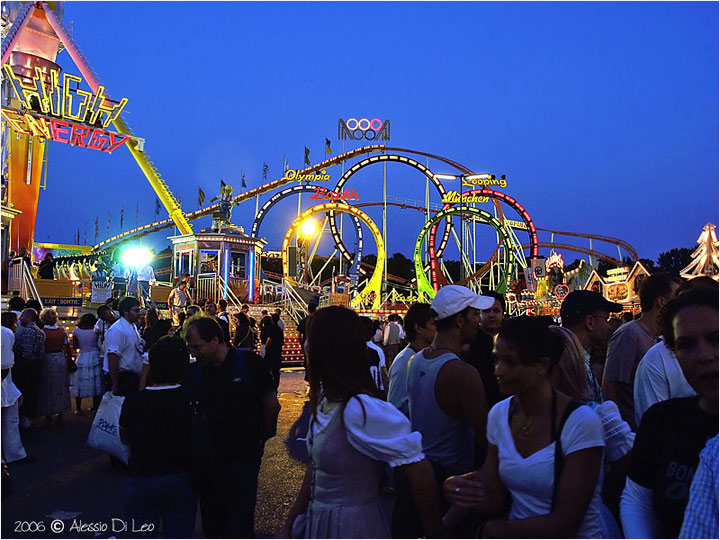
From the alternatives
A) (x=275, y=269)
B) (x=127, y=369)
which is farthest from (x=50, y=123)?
(x=275, y=269)

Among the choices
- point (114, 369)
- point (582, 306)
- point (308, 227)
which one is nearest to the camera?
point (582, 306)

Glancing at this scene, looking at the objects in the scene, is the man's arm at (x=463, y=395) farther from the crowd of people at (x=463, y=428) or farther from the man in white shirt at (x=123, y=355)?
the man in white shirt at (x=123, y=355)

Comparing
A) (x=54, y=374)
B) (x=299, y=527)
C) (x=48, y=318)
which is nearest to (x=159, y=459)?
(x=299, y=527)

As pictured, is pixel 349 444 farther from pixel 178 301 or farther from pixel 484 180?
pixel 484 180

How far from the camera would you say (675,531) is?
1.71 meters

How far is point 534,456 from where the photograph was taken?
192 cm

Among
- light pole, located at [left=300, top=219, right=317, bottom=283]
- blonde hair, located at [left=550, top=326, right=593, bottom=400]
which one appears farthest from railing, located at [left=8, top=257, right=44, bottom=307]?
light pole, located at [left=300, top=219, right=317, bottom=283]

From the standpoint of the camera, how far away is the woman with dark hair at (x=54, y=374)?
25.8 feet

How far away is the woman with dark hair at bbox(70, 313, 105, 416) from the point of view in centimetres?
841

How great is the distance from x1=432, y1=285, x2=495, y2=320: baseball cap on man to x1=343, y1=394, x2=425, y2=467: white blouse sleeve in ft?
2.91

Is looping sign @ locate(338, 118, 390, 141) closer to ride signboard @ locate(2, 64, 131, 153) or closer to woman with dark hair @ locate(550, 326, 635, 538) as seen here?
ride signboard @ locate(2, 64, 131, 153)

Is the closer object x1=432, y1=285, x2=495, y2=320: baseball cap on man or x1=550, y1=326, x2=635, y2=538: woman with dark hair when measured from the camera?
x1=550, y1=326, x2=635, y2=538: woman with dark hair

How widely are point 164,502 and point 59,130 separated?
22073mm

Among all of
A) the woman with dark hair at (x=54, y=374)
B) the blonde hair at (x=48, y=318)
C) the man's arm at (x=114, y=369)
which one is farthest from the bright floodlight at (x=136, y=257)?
the man's arm at (x=114, y=369)
